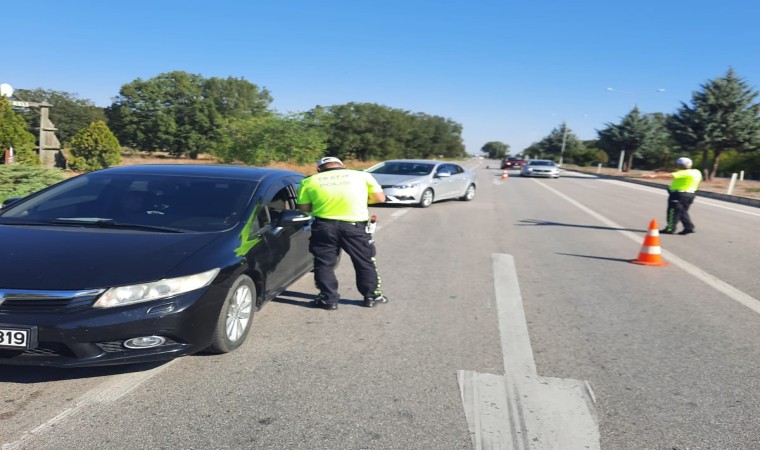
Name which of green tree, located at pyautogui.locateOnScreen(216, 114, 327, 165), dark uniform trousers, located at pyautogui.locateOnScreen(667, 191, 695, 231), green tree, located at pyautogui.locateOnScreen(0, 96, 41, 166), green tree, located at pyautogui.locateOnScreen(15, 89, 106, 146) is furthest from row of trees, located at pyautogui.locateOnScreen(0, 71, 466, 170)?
dark uniform trousers, located at pyautogui.locateOnScreen(667, 191, 695, 231)

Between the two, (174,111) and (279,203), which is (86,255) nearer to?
(279,203)

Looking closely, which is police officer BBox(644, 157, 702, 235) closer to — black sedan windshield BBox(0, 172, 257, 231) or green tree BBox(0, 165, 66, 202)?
black sedan windshield BBox(0, 172, 257, 231)

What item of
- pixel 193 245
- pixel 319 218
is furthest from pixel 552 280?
pixel 193 245

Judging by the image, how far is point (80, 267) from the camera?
3.52m

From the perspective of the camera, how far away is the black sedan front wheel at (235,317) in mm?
3945

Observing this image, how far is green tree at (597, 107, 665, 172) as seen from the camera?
5169 cm

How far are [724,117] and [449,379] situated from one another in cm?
3904

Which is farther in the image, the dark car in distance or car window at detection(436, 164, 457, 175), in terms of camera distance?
the dark car in distance

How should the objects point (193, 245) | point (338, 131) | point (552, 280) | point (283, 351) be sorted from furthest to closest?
point (338, 131)
point (552, 280)
point (283, 351)
point (193, 245)

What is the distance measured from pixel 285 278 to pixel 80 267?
2.03m

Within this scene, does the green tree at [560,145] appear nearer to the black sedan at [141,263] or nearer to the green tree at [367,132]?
the green tree at [367,132]

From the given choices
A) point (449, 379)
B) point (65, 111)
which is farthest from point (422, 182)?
point (65, 111)

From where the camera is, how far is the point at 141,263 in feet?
11.9

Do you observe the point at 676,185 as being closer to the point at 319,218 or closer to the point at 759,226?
the point at 759,226
